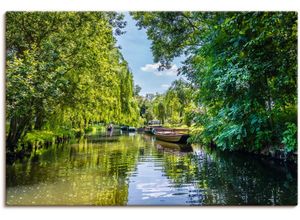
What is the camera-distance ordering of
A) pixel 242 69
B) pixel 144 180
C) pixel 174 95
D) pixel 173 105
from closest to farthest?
pixel 242 69, pixel 144 180, pixel 174 95, pixel 173 105

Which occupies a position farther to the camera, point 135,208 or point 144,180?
point 144,180

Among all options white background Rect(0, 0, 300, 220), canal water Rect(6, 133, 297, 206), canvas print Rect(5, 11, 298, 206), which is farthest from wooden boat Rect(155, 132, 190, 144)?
white background Rect(0, 0, 300, 220)

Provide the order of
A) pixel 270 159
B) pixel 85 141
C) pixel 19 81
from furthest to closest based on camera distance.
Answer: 1. pixel 85 141
2. pixel 270 159
3. pixel 19 81

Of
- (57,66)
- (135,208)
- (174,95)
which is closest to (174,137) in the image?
(174,95)

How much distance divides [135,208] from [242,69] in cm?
189

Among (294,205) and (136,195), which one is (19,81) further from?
(294,205)

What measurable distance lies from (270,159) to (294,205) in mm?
1737

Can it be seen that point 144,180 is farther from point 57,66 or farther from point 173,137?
point 173,137

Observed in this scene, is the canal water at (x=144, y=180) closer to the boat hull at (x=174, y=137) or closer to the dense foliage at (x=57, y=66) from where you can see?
the dense foliage at (x=57, y=66)

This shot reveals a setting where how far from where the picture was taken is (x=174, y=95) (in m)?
4.21

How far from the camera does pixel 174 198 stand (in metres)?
2.97

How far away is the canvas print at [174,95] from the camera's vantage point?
10.2ft

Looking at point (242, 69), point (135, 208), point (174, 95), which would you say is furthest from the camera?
point (174, 95)

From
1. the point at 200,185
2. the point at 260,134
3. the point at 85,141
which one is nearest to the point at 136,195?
the point at 200,185
